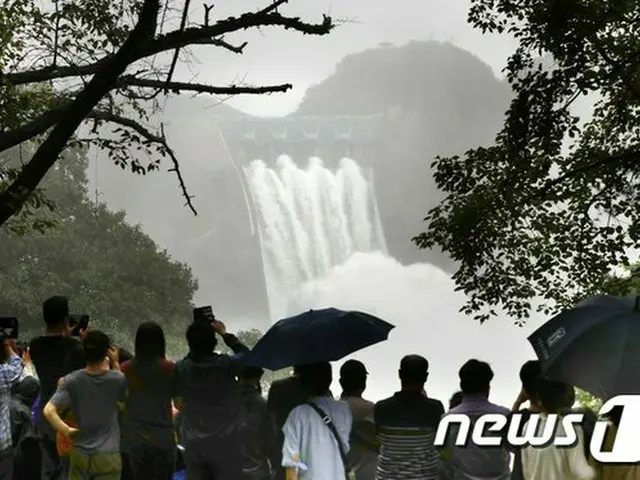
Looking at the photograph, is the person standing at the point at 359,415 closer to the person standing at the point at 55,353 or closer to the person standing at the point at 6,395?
the person standing at the point at 55,353

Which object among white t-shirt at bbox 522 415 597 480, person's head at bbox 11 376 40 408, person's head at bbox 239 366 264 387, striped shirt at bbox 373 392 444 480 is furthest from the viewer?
person's head at bbox 11 376 40 408

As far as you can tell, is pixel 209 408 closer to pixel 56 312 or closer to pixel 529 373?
pixel 56 312

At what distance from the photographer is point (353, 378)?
5.54 m

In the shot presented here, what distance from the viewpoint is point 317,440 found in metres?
4.61

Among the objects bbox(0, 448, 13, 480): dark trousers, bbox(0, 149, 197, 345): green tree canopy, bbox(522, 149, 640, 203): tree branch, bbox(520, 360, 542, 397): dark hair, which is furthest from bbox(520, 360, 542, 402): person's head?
bbox(0, 149, 197, 345): green tree canopy

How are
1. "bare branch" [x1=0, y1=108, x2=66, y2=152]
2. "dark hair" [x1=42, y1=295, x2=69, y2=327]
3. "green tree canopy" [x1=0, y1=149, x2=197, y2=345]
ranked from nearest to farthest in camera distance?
"dark hair" [x1=42, y1=295, x2=69, y2=327], "bare branch" [x1=0, y1=108, x2=66, y2=152], "green tree canopy" [x1=0, y1=149, x2=197, y2=345]

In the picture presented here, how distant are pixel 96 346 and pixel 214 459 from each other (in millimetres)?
1032

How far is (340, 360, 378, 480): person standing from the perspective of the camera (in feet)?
18.0

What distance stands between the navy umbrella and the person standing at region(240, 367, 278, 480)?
8.03 feet

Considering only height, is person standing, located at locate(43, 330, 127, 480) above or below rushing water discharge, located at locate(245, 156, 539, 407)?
below

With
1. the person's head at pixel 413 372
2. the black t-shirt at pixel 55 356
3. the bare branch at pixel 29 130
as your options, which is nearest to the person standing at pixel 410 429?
the person's head at pixel 413 372

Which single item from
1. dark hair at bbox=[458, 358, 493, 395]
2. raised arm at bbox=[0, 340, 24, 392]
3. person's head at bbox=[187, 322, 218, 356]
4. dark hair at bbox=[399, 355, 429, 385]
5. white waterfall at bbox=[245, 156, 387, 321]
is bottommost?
dark hair at bbox=[458, 358, 493, 395]

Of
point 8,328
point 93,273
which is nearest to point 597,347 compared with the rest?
point 8,328

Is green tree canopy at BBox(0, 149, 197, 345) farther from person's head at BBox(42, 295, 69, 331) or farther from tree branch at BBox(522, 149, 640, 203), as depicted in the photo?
person's head at BBox(42, 295, 69, 331)
